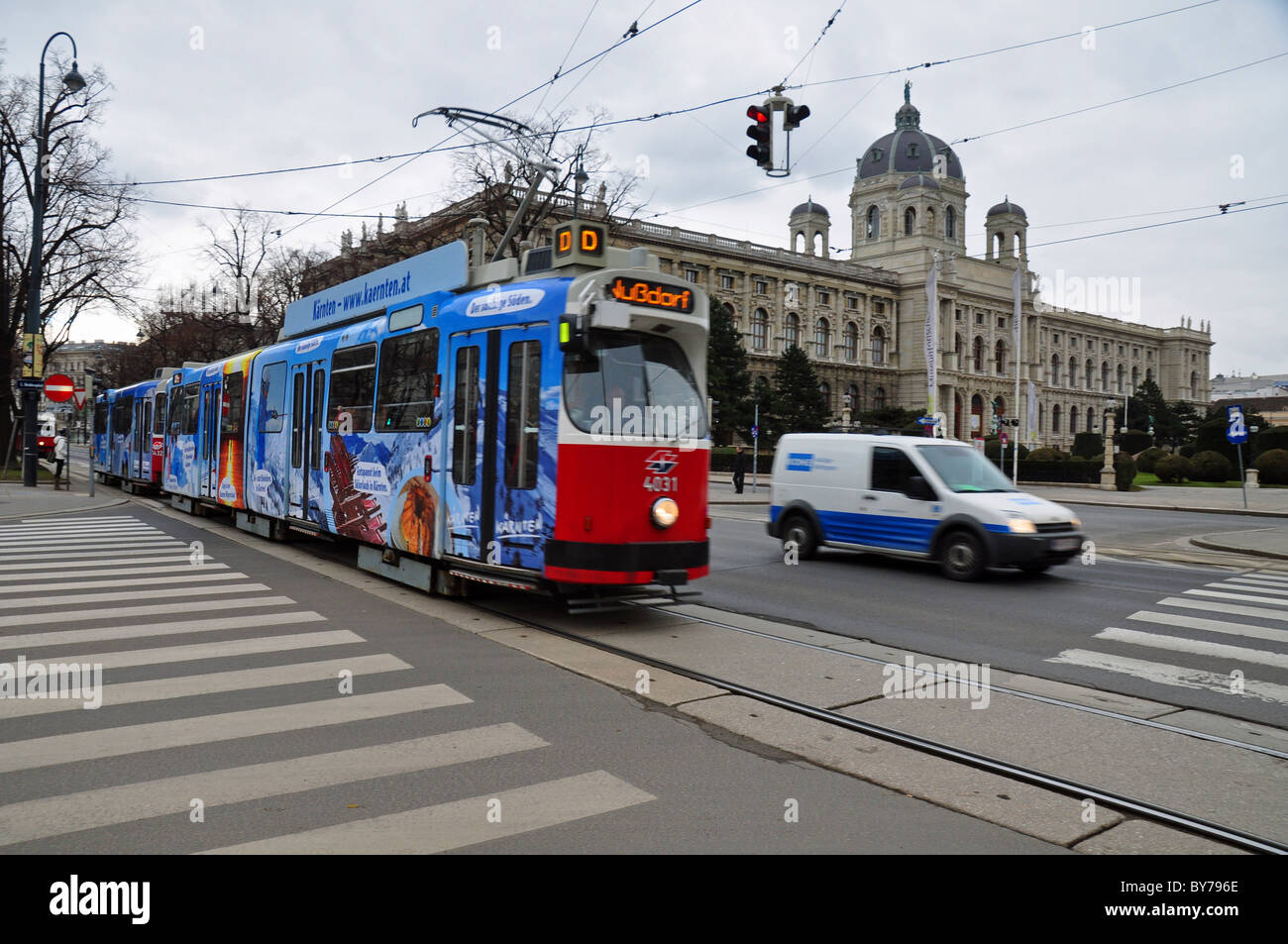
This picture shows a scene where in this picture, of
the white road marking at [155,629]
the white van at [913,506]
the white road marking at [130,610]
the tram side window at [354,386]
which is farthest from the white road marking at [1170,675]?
the tram side window at [354,386]

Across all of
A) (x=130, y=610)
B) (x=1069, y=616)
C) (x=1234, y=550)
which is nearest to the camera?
(x=130, y=610)

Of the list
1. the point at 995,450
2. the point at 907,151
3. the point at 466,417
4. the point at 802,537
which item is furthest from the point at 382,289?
the point at 907,151

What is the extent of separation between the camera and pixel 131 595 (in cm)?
999

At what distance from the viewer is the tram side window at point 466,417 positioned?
30.5 feet

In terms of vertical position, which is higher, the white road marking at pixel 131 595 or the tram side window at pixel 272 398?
the tram side window at pixel 272 398

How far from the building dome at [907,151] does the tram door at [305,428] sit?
104869mm

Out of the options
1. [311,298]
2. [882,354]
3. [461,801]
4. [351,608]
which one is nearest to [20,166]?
[311,298]

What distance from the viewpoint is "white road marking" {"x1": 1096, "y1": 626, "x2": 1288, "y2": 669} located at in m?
7.99

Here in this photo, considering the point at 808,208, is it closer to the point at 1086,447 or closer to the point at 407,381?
the point at 1086,447

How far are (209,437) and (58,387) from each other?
8.91 m

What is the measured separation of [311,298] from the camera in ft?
47.7

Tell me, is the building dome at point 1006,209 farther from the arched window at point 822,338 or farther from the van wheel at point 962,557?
the van wheel at point 962,557

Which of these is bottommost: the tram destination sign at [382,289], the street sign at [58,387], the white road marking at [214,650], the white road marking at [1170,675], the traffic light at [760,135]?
the white road marking at [1170,675]

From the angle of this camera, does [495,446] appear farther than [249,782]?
Yes
